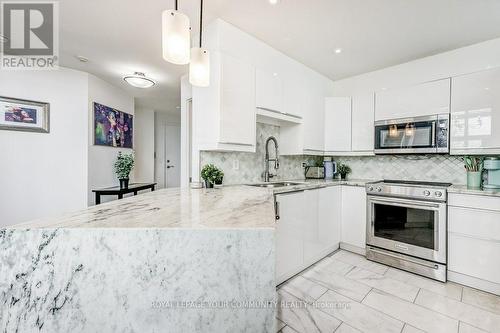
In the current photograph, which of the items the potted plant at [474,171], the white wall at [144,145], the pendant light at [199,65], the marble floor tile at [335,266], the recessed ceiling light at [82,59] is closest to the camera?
the pendant light at [199,65]

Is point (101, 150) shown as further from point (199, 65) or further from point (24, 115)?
point (199, 65)

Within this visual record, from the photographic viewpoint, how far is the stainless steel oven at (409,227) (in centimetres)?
218

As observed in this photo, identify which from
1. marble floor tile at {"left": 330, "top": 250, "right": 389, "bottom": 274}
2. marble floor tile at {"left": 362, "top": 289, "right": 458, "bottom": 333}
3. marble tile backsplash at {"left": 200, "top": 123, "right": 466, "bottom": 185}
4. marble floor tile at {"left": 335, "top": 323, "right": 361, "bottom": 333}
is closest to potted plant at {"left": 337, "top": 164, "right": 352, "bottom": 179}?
marble tile backsplash at {"left": 200, "top": 123, "right": 466, "bottom": 185}

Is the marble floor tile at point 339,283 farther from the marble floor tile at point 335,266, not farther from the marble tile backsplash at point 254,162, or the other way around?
the marble tile backsplash at point 254,162

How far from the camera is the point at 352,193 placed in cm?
286

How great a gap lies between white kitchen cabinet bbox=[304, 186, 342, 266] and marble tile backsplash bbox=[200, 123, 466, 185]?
64 centimetres

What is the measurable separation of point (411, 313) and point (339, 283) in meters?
0.58

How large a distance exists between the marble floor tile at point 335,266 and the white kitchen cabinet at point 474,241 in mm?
941

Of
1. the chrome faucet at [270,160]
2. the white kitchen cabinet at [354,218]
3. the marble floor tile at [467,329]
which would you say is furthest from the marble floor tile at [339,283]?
the chrome faucet at [270,160]

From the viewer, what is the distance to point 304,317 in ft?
5.44

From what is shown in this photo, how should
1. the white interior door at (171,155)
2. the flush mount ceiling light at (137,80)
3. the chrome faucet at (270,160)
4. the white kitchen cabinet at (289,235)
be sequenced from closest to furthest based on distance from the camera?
the white kitchen cabinet at (289,235) → the chrome faucet at (270,160) → the flush mount ceiling light at (137,80) → the white interior door at (171,155)

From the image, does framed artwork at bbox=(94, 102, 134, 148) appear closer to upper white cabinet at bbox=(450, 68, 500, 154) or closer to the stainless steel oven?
the stainless steel oven

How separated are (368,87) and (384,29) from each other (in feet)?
3.76

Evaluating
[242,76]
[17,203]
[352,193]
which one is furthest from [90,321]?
[17,203]
